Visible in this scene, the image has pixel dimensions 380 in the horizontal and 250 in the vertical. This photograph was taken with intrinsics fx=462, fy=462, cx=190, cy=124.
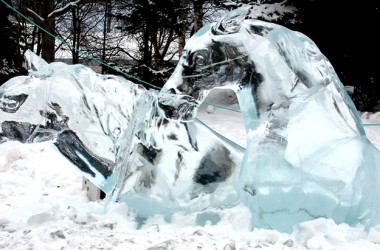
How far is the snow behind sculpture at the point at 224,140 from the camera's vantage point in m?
2.90

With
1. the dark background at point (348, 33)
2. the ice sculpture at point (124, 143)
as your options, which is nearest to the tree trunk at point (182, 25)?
the dark background at point (348, 33)

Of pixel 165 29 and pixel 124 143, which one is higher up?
pixel 124 143

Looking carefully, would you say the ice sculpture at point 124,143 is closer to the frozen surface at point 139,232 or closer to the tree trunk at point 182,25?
the frozen surface at point 139,232

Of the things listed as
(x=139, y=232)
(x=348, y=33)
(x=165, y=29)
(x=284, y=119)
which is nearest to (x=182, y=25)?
(x=165, y=29)

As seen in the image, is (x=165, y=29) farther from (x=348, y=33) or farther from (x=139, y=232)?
(x=139, y=232)

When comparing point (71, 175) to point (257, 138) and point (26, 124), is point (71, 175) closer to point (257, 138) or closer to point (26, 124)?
point (26, 124)

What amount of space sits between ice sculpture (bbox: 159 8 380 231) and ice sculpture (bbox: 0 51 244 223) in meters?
0.20

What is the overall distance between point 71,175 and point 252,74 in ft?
7.79

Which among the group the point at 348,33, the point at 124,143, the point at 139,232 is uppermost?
the point at 348,33

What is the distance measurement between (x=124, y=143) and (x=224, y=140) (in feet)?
2.33

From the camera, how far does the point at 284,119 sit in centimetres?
297

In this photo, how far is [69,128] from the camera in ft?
10.3

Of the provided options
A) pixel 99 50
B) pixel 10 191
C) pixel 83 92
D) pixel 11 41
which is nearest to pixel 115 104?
pixel 83 92

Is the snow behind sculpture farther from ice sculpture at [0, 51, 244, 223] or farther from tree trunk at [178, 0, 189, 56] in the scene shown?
tree trunk at [178, 0, 189, 56]
